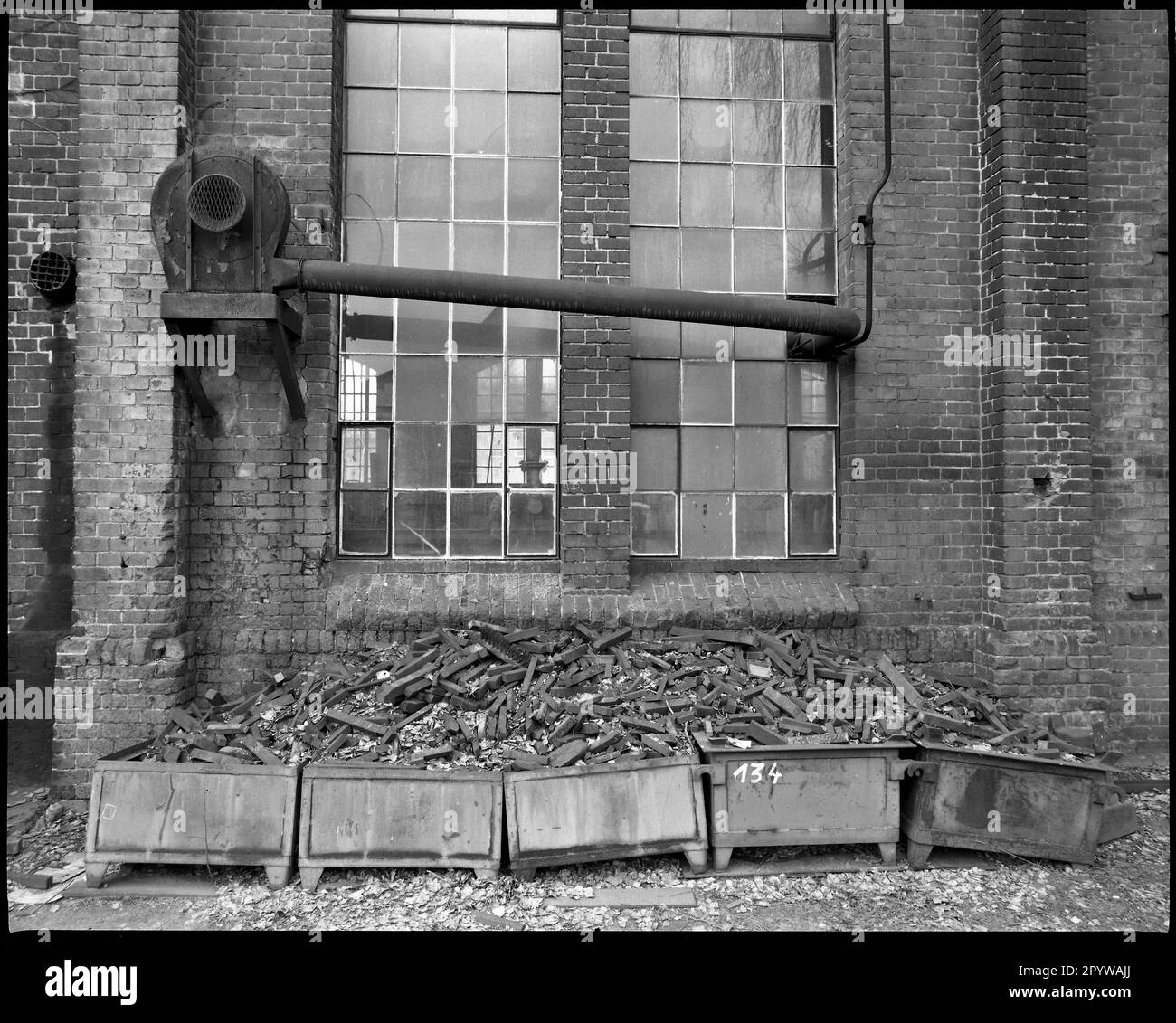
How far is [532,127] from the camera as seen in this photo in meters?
6.26

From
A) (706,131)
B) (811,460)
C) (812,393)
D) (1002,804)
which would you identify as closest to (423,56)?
(706,131)

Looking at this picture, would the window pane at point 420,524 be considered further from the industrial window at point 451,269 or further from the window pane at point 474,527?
the window pane at point 474,527

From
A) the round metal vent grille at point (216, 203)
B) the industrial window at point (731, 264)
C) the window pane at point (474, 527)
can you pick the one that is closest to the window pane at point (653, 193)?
the industrial window at point (731, 264)

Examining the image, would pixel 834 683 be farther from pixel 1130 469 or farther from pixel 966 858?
pixel 1130 469

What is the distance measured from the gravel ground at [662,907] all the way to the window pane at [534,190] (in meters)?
5.33

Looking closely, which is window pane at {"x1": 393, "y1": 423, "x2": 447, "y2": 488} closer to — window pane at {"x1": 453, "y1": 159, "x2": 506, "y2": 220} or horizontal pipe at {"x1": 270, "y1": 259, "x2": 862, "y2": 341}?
horizontal pipe at {"x1": 270, "y1": 259, "x2": 862, "y2": 341}

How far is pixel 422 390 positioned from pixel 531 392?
972 mm

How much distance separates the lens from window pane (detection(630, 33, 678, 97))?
6.38m

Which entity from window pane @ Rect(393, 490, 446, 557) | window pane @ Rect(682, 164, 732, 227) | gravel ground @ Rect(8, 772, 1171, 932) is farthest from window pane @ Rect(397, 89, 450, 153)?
gravel ground @ Rect(8, 772, 1171, 932)

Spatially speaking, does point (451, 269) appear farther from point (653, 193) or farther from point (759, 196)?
point (759, 196)

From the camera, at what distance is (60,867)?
183 inches

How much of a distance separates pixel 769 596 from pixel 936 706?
1.51m

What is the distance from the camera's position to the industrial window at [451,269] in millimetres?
6117

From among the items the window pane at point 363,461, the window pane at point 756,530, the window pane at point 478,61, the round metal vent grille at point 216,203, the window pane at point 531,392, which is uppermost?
the window pane at point 478,61
